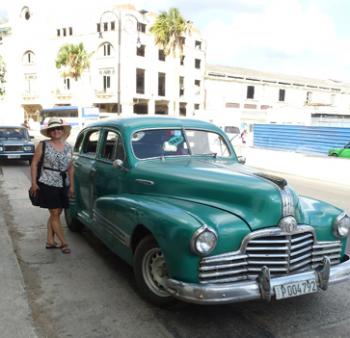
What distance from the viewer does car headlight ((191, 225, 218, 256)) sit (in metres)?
3.19

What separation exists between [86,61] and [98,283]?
155 feet

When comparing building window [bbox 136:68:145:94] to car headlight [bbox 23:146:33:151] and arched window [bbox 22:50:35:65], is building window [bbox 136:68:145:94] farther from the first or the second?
car headlight [bbox 23:146:33:151]

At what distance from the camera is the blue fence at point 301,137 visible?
72.1 feet

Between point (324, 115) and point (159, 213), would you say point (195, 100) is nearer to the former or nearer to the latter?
point (324, 115)

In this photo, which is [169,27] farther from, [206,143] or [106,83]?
[206,143]

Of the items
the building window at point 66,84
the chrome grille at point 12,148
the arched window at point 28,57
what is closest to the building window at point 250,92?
the building window at point 66,84

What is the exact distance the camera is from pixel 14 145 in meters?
14.8

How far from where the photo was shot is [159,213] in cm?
359

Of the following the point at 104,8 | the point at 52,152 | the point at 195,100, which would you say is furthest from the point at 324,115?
the point at 52,152

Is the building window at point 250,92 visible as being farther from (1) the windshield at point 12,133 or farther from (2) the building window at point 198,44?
(1) the windshield at point 12,133

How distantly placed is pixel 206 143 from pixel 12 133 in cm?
1272

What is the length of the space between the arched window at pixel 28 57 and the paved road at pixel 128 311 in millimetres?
58908

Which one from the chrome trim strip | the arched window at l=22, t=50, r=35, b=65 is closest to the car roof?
the chrome trim strip

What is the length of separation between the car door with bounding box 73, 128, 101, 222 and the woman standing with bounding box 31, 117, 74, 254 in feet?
0.87
